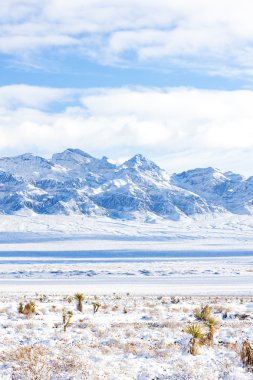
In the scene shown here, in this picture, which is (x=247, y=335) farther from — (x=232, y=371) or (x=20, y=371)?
(x=20, y=371)

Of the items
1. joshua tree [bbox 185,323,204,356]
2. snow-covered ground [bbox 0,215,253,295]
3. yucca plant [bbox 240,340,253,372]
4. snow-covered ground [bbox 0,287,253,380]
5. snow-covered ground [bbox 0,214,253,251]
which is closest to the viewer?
snow-covered ground [bbox 0,287,253,380]

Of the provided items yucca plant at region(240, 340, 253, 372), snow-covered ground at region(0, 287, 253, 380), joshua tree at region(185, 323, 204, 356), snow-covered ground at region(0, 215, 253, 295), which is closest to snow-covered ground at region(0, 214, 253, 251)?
snow-covered ground at region(0, 215, 253, 295)

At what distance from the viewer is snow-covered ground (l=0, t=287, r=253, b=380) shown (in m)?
10.4

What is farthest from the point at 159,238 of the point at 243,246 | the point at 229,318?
the point at 229,318

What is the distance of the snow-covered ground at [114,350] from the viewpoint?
10391 mm

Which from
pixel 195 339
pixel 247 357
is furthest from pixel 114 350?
pixel 247 357

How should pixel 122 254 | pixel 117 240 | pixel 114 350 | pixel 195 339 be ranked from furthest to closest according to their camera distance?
pixel 117 240
pixel 122 254
pixel 195 339
pixel 114 350

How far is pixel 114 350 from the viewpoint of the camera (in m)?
12.3

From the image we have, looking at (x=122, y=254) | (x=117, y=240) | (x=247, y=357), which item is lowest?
(x=122, y=254)

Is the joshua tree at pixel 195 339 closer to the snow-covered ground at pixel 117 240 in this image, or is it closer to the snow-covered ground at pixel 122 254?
the snow-covered ground at pixel 122 254

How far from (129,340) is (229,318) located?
717 cm

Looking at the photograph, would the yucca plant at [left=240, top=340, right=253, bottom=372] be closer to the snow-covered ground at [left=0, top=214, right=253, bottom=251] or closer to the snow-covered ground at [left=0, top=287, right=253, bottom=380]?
the snow-covered ground at [left=0, top=287, right=253, bottom=380]

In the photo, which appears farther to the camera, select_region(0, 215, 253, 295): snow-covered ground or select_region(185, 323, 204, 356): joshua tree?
select_region(0, 215, 253, 295): snow-covered ground

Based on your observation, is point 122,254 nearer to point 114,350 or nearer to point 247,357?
point 114,350
